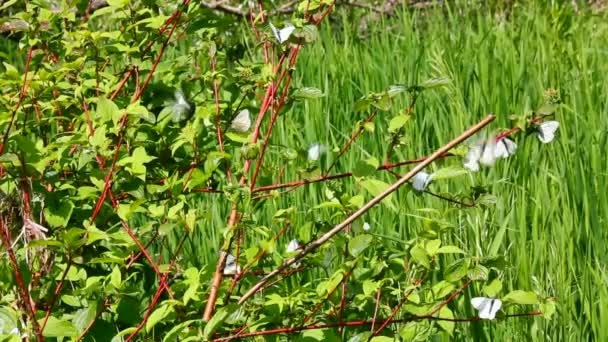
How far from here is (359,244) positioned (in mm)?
1566

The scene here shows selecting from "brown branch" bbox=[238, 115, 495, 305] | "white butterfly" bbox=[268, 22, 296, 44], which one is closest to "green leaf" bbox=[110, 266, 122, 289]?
"brown branch" bbox=[238, 115, 495, 305]

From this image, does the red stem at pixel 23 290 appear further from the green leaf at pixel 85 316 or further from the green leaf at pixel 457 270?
the green leaf at pixel 457 270

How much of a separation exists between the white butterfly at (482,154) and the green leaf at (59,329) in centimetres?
68

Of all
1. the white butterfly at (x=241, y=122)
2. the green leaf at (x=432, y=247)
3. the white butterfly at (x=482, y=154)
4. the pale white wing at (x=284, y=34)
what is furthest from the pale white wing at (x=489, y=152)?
the white butterfly at (x=241, y=122)

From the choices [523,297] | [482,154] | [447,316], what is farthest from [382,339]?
[482,154]

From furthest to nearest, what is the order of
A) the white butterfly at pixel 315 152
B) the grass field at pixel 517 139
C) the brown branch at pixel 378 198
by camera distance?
1. the grass field at pixel 517 139
2. the white butterfly at pixel 315 152
3. the brown branch at pixel 378 198

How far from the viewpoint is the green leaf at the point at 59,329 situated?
1.57 metres

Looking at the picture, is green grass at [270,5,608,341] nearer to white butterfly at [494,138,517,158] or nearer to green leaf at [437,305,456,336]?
green leaf at [437,305,456,336]

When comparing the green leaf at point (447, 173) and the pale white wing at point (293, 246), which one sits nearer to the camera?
the green leaf at point (447, 173)

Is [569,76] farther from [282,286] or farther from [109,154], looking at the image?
[109,154]

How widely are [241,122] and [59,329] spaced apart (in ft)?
1.67

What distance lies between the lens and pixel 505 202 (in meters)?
2.53

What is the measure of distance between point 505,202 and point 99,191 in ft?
3.79

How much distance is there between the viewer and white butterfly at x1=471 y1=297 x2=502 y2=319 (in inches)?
63.4
